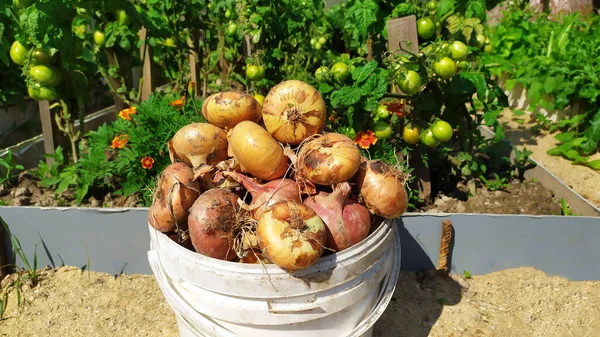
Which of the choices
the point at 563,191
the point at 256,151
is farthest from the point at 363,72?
the point at 563,191

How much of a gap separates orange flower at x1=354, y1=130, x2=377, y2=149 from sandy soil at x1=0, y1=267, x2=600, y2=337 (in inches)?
33.9

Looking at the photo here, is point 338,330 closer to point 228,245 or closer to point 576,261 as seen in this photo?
point 228,245

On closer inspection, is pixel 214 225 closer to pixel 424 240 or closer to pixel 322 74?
pixel 322 74

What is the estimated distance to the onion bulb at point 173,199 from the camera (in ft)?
6.31

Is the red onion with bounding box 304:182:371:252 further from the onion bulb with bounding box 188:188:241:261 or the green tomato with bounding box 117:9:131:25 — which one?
the green tomato with bounding box 117:9:131:25

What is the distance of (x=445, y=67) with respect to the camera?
2.67 meters

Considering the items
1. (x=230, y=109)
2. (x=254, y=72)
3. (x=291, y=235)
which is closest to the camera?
(x=291, y=235)

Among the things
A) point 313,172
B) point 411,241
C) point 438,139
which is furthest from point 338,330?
point 438,139

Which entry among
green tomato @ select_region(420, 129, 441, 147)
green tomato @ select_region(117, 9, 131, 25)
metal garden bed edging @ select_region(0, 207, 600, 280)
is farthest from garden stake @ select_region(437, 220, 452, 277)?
green tomato @ select_region(117, 9, 131, 25)

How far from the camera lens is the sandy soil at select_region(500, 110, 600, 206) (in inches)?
154

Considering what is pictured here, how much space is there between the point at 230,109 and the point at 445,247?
1.59 m

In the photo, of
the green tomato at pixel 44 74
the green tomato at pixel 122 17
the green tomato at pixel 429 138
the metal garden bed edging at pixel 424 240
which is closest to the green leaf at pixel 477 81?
the green tomato at pixel 429 138

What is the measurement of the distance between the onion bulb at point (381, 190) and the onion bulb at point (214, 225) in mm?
529

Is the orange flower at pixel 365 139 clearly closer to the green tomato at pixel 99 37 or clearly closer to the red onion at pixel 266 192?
the red onion at pixel 266 192
